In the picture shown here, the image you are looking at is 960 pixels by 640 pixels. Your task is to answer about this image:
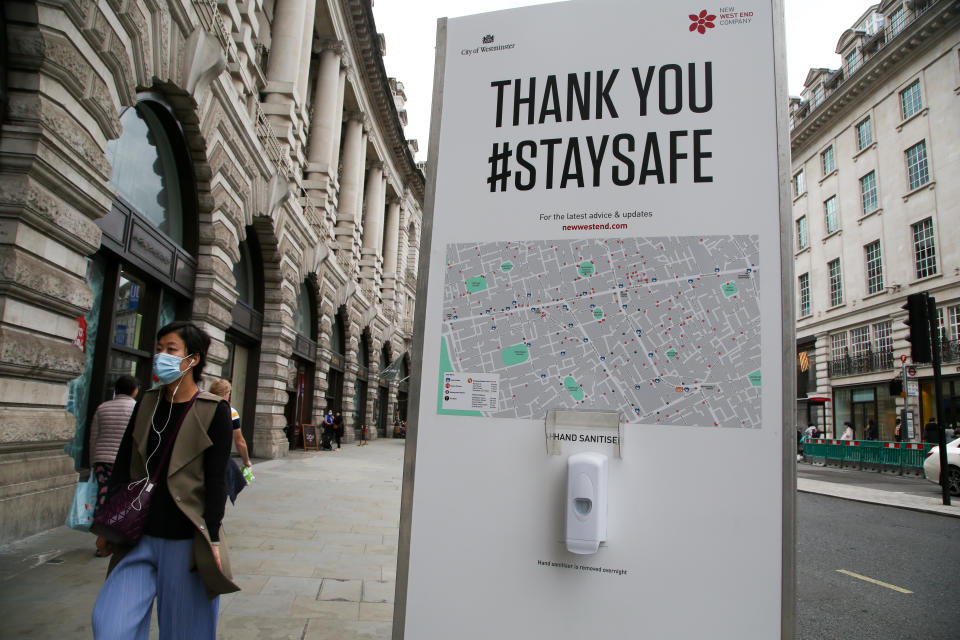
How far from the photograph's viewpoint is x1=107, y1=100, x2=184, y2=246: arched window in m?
8.88

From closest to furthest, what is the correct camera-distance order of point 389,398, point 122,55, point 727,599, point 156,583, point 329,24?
point 727,599, point 156,583, point 122,55, point 329,24, point 389,398

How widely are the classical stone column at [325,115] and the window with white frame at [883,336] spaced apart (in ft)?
89.6

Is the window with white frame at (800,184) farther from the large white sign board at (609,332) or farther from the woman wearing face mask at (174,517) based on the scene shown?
the woman wearing face mask at (174,517)

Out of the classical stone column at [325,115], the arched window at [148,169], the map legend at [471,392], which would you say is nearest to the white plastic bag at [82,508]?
the map legend at [471,392]

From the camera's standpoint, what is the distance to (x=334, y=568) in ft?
18.6

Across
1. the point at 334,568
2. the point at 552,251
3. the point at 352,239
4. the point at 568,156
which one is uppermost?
the point at 352,239

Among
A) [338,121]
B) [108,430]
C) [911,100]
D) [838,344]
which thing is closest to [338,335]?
[338,121]

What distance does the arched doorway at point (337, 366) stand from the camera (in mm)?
24237

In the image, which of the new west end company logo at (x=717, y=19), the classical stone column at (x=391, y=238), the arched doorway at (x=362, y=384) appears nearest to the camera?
the new west end company logo at (x=717, y=19)

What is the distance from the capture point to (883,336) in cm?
3103

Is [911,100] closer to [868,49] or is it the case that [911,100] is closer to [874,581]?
[868,49]

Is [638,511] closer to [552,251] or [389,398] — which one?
[552,251]

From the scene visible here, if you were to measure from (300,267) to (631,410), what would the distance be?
16.8m

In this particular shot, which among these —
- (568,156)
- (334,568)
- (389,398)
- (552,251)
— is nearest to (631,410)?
(552,251)
